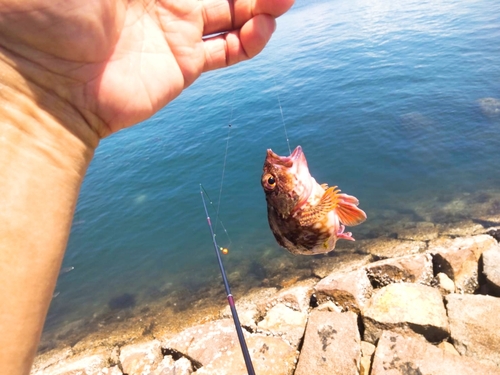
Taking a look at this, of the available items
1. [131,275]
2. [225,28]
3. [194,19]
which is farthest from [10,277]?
[131,275]

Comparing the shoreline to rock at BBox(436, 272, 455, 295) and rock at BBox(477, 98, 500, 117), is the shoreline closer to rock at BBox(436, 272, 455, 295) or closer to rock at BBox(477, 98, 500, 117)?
rock at BBox(436, 272, 455, 295)

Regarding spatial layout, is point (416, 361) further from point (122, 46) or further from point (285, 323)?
point (122, 46)

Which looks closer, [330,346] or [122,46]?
[122,46]

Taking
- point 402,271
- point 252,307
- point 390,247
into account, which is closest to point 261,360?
point 252,307

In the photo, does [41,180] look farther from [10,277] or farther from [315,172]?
[315,172]

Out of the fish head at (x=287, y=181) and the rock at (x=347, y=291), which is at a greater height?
the fish head at (x=287, y=181)

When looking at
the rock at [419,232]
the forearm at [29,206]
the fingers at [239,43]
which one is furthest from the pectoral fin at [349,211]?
the rock at [419,232]

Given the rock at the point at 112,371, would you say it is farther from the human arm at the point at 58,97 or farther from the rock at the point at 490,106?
the rock at the point at 490,106
